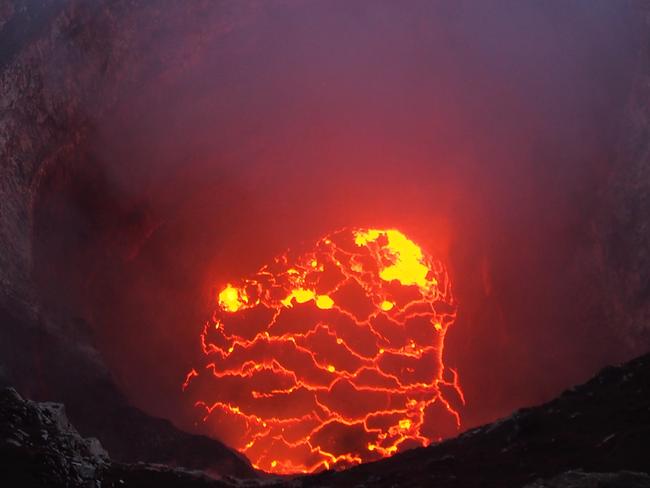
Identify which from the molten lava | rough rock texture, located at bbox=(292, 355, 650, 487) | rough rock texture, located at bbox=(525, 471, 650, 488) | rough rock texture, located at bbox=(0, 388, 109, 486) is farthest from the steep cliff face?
rough rock texture, located at bbox=(525, 471, 650, 488)

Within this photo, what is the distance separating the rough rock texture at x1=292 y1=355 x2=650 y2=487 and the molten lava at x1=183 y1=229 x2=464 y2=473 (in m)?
6.96

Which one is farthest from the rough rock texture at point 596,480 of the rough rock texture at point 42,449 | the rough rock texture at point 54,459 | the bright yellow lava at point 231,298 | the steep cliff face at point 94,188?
the bright yellow lava at point 231,298

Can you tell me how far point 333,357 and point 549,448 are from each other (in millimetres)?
9992

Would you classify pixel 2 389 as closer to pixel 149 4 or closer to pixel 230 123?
pixel 149 4

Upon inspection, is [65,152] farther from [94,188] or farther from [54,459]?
[54,459]

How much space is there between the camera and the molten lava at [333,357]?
1430 centimetres

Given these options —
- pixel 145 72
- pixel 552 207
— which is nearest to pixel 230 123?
pixel 145 72

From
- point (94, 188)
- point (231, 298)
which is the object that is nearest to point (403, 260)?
point (231, 298)

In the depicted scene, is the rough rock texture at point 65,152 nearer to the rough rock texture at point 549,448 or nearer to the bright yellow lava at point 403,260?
the rough rock texture at point 549,448

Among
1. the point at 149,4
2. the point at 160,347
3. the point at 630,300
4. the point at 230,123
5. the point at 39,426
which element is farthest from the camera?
the point at 230,123

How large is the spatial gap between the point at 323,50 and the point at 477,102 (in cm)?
412

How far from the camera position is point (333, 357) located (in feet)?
52.4

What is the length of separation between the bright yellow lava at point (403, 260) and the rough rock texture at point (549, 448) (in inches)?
385

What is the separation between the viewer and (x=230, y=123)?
16281 mm
